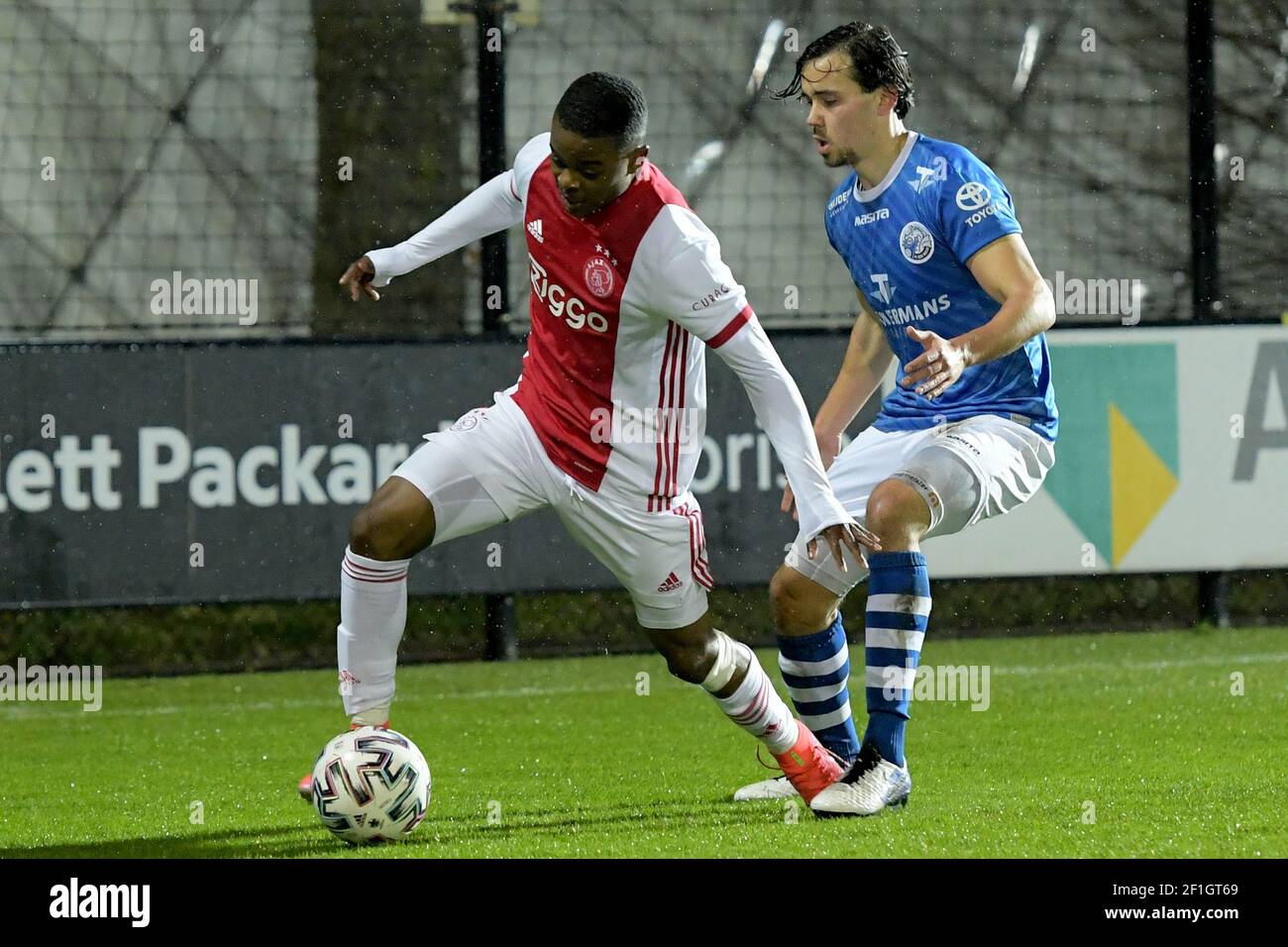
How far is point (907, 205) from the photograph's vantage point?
4793 millimetres

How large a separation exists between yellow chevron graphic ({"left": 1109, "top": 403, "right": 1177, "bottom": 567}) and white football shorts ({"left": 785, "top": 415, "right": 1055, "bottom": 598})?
3.62 metres

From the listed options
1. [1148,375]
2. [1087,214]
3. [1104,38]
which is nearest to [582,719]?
[1148,375]

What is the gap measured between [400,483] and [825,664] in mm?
1231

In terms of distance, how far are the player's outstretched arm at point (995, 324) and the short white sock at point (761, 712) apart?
87 centimetres

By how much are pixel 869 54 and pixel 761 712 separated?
1.70 metres

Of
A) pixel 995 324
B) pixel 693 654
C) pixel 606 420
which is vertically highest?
pixel 995 324

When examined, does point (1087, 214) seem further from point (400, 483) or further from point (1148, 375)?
point (400, 483)

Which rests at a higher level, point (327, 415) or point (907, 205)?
point (907, 205)

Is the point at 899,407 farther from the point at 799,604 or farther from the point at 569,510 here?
the point at 569,510

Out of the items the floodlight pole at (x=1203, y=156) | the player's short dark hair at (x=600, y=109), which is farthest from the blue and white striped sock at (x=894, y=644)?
the floodlight pole at (x=1203, y=156)

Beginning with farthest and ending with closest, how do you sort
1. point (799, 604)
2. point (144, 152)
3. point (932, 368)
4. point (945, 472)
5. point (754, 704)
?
point (144, 152), point (799, 604), point (754, 704), point (945, 472), point (932, 368)

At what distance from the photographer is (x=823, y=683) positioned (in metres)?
4.89
